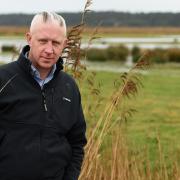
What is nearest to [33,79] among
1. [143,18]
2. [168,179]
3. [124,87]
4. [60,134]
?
[60,134]

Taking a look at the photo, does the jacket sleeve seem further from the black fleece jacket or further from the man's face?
the man's face

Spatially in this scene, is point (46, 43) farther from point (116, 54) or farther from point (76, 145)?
point (116, 54)

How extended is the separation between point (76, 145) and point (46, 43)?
60cm

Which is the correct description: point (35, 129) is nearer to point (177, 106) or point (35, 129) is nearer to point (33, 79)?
point (33, 79)

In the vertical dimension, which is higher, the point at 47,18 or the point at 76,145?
the point at 47,18

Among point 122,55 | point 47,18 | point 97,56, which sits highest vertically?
point 47,18

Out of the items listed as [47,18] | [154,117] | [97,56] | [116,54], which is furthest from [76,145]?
[116,54]

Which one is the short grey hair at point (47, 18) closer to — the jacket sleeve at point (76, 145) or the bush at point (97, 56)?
the jacket sleeve at point (76, 145)

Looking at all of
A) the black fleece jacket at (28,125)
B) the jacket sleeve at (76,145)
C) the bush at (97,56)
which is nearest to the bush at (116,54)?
the bush at (97,56)

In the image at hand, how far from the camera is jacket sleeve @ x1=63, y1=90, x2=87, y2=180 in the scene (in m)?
3.08

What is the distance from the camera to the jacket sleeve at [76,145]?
308 cm

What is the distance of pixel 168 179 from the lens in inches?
189

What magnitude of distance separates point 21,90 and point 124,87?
1.17 metres

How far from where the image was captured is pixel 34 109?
2826 mm
